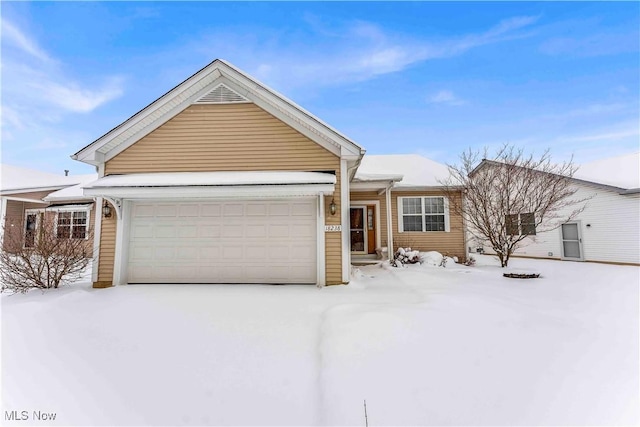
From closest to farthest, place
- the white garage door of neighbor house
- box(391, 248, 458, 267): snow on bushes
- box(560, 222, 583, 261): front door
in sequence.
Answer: the white garage door of neighbor house < box(391, 248, 458, 267): snow on bushes < box(560, 222, 583, 261): front door

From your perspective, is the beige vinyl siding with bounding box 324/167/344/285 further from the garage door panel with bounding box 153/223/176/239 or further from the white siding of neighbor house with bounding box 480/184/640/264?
the white siding of neighbor house with bounding box 480/184/640/264

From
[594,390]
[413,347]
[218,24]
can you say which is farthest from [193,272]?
[218,24]

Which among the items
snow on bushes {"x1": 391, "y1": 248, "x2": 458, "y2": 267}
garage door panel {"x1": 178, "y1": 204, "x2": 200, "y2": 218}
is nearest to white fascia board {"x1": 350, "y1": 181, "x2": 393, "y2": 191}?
snow on bushes {"x1": 391, "y1": 248, "x2": 458, "y2": 267}

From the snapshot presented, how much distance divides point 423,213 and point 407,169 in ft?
10.2

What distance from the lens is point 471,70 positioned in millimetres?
15562

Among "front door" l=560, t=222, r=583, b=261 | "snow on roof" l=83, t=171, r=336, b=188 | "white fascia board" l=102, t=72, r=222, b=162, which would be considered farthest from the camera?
"front door" l=560, t=222, r=583, b=261

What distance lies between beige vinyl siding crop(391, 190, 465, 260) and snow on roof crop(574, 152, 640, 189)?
659 cm

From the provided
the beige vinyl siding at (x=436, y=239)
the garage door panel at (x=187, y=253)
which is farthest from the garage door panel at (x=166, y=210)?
the beige vinyl siding at (x=436, y=239)

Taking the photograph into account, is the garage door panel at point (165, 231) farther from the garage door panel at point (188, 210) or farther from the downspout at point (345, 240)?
the downspout at point (345, 240)

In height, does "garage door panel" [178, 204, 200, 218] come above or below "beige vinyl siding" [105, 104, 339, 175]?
below

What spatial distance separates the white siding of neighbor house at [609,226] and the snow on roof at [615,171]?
0.60m

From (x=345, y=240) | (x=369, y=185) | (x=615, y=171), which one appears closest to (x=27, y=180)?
(x=369, y=185)

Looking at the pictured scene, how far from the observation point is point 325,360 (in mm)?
3566

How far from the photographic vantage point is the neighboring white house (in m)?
11.9
